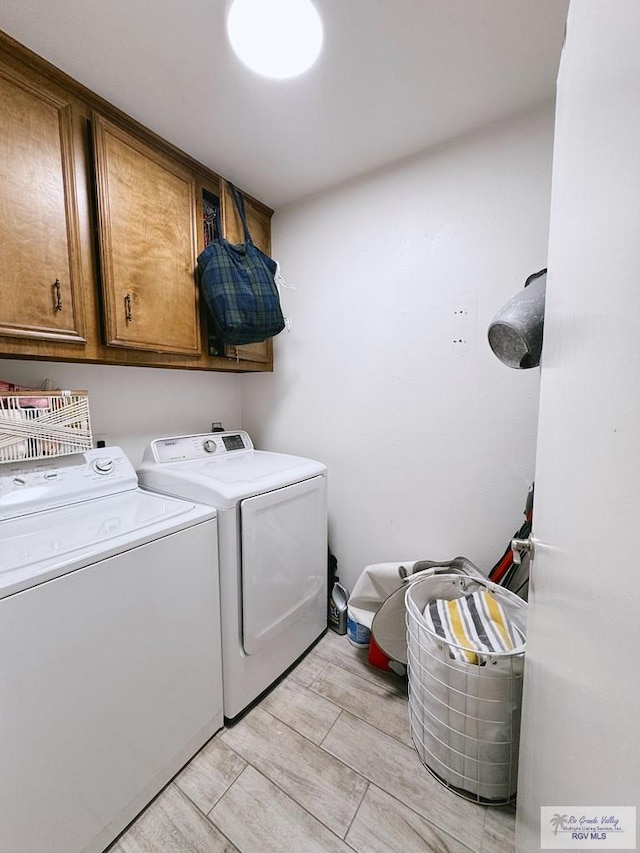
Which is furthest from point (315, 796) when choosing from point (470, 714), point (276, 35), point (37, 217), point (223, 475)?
point (276, 35)

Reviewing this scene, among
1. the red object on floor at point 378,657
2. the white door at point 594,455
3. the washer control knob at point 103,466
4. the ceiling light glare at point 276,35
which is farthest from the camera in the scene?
the red object on floor at point 378,657

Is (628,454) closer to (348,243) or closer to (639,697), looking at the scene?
(639,697)

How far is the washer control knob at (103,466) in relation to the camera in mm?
1395

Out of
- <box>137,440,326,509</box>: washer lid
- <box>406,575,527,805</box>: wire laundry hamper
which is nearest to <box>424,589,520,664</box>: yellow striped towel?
<box>406,575,527,805</box>: wire laundry hamper

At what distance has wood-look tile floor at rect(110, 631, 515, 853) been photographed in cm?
100

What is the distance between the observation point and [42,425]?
123cm

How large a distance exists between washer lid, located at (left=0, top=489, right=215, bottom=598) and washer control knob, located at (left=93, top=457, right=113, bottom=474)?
0.38 feet

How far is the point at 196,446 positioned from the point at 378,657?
139 cm

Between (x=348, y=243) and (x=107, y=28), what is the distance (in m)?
1.16

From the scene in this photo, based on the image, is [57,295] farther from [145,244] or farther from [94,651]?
[94,651]

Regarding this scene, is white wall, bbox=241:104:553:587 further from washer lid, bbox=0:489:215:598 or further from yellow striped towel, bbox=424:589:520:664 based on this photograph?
washer lid, bbox=0:489:215:598

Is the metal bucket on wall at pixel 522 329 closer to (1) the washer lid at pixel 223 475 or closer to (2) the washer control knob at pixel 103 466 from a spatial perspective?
(1) the washer lid at pixel 223 475

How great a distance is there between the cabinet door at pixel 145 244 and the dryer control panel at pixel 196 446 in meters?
0.47

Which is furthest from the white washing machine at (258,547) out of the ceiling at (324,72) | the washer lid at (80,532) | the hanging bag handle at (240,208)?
the ceiling at (324,72)
